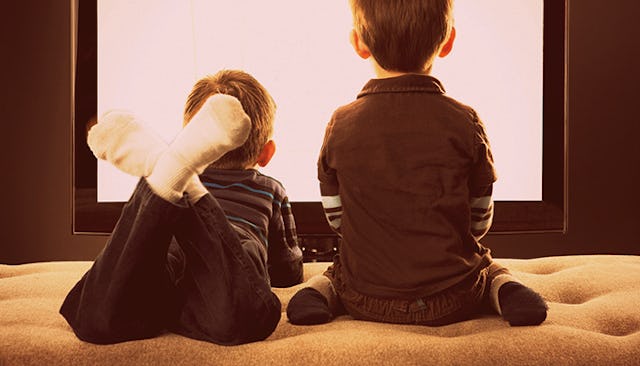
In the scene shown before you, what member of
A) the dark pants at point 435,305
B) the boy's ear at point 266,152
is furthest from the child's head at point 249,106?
the dark pants at point 435,305

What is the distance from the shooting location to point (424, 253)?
0.93 meters

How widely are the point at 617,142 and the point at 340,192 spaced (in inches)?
59.6

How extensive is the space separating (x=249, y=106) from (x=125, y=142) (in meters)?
0.40

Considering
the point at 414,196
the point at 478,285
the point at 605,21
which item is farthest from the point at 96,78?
the point at 605,21

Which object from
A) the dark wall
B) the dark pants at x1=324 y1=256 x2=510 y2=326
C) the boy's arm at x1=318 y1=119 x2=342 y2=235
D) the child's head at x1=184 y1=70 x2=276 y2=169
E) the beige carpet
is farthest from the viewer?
the dark wall

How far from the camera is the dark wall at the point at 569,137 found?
2.07 meters

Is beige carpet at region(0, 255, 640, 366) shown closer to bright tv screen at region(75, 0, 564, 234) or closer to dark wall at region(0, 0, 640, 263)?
bright tv screen at region(75, 0, 564, 234)

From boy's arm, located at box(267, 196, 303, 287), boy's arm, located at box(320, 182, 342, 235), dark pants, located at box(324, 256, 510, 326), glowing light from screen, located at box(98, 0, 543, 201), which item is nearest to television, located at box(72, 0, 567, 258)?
glowing light from screen, located at box(98, 0, 543, 201)

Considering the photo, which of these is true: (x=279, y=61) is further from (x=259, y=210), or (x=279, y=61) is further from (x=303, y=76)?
(x=259, y=210)

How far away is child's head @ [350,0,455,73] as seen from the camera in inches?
39.0

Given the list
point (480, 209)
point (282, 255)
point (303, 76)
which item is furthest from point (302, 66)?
point (480, 209)

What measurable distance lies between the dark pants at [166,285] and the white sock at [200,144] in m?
0.02

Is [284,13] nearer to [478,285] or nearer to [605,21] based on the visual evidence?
[478,285]

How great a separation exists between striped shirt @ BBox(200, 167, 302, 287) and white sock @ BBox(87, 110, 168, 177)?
26 centimetres
